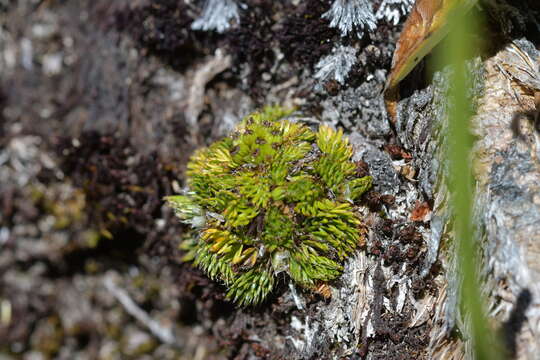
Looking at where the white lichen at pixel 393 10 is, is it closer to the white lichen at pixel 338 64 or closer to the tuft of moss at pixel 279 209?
the white lichen at pixel 338 64

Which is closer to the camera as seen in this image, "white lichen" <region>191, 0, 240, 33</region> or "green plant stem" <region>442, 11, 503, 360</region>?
"green plant stem" <region>442, 11, 503, 360</region>

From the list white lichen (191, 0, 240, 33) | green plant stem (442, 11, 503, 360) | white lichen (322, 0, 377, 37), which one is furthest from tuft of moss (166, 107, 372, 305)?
green plant stem (442, 11, 503, 360)


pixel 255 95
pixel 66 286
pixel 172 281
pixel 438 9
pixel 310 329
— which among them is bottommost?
pixel 66 286

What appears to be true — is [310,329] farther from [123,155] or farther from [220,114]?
[123,155]

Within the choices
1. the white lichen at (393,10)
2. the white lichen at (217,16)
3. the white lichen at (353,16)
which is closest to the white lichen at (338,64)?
the white lichen at (353,16)

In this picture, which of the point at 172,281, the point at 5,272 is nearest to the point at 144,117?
the point at 172,281

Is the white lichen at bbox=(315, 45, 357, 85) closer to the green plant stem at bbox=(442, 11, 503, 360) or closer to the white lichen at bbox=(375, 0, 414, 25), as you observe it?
the white lichen at bbox=(375, 0, 414, 25)

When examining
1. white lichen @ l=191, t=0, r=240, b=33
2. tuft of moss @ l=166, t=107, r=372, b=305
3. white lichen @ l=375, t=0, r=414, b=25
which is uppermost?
white lichen @ l=375, t=0, r=414, b=25
